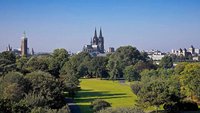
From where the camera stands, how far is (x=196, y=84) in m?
40.4

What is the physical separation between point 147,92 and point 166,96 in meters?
1.88

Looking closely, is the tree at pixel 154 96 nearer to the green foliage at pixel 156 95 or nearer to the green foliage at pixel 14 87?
the green foliage at pixel 156 95

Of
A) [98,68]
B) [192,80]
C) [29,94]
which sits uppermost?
Answer: [98,68]

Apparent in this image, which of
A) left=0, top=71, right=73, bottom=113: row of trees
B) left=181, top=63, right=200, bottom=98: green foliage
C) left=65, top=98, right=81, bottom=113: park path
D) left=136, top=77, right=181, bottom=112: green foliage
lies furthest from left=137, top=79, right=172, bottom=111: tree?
left=181, top=63, right=200, bottom=98: green foliage

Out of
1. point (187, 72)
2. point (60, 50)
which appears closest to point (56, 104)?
point (187, 72)

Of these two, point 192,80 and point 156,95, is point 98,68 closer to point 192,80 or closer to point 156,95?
point 192,80

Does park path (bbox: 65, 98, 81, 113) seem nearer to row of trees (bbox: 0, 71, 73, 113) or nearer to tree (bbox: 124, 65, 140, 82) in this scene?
row of trees (bbox: 0, 71, 73, 113)

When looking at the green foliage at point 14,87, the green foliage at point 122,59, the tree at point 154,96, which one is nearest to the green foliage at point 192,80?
the tree at point 154,96

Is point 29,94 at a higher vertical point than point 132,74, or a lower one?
lower

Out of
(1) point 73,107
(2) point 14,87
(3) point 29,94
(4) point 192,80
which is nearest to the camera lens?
(3) point 29,94

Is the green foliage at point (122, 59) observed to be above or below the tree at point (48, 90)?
above

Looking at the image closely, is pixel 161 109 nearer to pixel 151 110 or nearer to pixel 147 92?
pixel 151 110

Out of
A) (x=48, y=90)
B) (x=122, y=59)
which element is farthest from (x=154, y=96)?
(x=122, y=59)

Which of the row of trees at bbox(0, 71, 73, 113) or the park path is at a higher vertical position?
the row of trees at bbox(0, 71, 73, 113)
